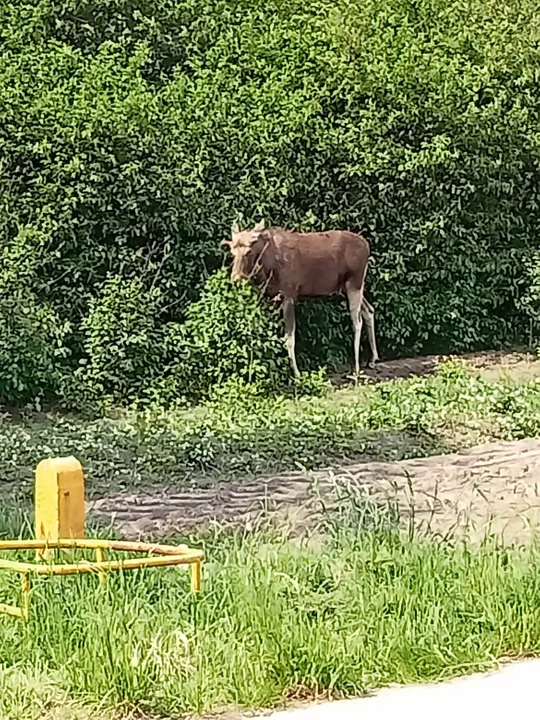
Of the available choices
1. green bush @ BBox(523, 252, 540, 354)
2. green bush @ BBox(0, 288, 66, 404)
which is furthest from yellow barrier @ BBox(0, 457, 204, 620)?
green bush @ BBox(523, 252, 540, 354)

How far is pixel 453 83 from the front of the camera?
16.4 meters

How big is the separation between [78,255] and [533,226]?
601 cm

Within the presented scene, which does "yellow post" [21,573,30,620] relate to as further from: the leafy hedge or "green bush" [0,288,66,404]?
the leafy hedge

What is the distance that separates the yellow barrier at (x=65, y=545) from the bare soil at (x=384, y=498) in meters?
1.70

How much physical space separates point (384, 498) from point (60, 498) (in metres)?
2.93

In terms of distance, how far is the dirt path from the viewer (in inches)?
313

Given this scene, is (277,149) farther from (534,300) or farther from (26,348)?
(534,300)

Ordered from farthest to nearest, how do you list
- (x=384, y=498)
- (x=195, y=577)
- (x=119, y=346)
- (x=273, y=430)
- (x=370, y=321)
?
1. (x=370, y=321)
2. (x=119, y=346)
3. (x=273, y=430)
4. (x=384, y=498)
5. (x=195, y=577)

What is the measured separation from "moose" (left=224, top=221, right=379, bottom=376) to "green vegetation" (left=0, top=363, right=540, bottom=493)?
1.15 metres

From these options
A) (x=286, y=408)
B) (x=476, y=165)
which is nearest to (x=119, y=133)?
(x=286, y=408)

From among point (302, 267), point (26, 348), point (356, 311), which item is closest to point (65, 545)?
point (26, 348)

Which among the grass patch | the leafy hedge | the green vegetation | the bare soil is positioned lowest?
the green vegetation

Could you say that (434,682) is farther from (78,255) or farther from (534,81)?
(534,81)

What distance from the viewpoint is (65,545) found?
572 centimetres
